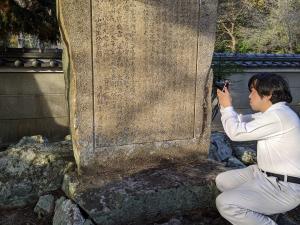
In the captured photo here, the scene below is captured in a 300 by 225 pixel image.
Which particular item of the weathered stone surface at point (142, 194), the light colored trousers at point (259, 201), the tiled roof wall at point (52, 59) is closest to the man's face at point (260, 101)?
the light colored trousers at point (259, 201)

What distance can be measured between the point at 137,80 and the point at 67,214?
153 cm

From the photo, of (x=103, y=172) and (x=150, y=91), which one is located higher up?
(x=150, y=91)

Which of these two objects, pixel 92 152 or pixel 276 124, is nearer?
pixel 276 124

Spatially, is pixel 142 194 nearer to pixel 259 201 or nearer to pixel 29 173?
pixel 259 201

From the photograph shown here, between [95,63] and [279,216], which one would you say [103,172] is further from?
[279,216]

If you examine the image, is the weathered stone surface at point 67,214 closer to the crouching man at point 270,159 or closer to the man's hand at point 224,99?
the crouching man at point 270,159

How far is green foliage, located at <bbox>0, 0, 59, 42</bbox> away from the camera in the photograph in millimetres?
7258

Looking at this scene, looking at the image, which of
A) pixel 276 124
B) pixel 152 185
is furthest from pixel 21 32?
pixel 276 124

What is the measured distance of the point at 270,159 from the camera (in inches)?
123

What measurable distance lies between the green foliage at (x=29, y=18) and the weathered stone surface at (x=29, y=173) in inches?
152

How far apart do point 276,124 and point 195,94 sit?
1465 mm

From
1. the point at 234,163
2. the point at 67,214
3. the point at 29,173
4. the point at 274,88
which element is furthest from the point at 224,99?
the point at 29,173

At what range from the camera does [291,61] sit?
395 inches

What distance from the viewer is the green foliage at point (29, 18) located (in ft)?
23.8
